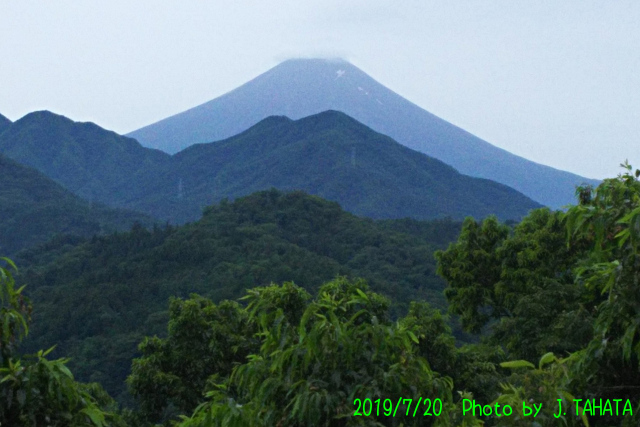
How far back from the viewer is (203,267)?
39344 mm

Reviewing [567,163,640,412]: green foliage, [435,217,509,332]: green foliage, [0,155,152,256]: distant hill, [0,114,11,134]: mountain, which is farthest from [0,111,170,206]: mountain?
[567,163,640,412]: green foliage

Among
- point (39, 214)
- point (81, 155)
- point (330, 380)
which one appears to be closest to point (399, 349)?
point (330, 380)

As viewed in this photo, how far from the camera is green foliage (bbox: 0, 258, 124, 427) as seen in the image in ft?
9.66

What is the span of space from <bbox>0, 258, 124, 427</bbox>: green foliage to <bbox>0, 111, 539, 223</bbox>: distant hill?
296ft

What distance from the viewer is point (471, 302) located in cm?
1359

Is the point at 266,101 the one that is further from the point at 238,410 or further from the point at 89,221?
the point at 238,410

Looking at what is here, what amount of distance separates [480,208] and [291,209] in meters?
57.0

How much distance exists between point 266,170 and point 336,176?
17344 mm

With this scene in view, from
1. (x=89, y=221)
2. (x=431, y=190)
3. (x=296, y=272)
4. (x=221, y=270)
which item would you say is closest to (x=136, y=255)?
(x=221, y=270)

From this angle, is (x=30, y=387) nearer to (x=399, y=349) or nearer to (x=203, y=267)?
(x=399, y=349)

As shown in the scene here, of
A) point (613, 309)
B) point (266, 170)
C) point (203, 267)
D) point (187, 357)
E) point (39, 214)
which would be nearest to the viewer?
point (613, 309)

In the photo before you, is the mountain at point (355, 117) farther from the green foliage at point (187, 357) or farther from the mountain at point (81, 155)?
the green foliage at point (187, 357)

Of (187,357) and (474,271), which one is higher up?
(474,271)

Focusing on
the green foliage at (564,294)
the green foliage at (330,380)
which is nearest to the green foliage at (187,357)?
the green foliage at (564,294)
